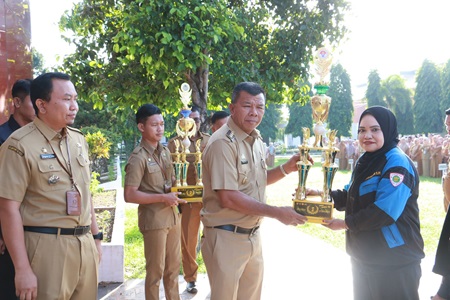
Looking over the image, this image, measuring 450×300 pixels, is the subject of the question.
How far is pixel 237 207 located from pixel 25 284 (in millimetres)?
1353

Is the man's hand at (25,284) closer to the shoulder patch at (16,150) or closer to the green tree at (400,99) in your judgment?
the shoulder patch at (16,150)

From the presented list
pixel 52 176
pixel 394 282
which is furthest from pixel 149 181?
pixel 394 282

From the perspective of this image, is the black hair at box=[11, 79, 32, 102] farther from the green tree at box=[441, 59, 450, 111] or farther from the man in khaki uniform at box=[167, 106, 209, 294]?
the green tree at box=[441, 59, 450, 111]

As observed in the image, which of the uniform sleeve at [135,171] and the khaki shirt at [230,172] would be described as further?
the uniform sleeve at [135,171]

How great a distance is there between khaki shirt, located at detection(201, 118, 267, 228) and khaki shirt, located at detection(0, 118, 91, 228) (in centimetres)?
87

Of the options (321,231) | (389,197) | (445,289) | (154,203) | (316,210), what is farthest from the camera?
(321,231)

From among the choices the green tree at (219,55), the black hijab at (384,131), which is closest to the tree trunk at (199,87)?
the green tree at (219,55)

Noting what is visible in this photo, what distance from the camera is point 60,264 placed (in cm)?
239

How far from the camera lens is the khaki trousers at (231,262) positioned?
2.90 metres

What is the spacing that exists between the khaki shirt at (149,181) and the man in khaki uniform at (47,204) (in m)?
1.20

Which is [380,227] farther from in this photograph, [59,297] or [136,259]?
[136,259]

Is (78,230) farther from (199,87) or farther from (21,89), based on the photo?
(199,87)

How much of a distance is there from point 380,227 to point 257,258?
917 mm

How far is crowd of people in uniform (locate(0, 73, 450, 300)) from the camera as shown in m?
2.35
